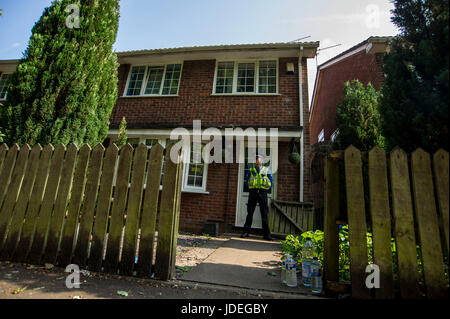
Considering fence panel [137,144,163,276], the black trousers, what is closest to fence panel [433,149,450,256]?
fence panel [137,144,163,276]

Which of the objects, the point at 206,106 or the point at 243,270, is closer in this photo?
the point at 243,270

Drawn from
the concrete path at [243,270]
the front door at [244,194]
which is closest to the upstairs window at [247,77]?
the front door at [244,194]

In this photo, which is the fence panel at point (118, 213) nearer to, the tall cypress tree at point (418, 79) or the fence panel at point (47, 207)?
the fence panel at point (47, 207)

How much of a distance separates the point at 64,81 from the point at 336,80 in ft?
37.8

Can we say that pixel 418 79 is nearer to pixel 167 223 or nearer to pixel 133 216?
pixel 167 223

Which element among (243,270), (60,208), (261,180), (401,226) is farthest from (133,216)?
(261,180)

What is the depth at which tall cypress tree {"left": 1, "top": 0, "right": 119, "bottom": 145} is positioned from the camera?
12.1 ft

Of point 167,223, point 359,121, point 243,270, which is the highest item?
point 359,121

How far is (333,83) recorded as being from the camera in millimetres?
11758

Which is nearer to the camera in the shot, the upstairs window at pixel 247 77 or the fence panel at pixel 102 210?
the fence panel at pixel 102 210

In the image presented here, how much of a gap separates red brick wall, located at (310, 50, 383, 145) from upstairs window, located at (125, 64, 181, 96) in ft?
20.0

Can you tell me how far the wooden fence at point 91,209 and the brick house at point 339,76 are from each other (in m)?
7.64

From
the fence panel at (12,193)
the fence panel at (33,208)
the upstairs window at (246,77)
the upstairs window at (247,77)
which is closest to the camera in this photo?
the fence panel at (33,208)

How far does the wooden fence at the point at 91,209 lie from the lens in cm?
252
